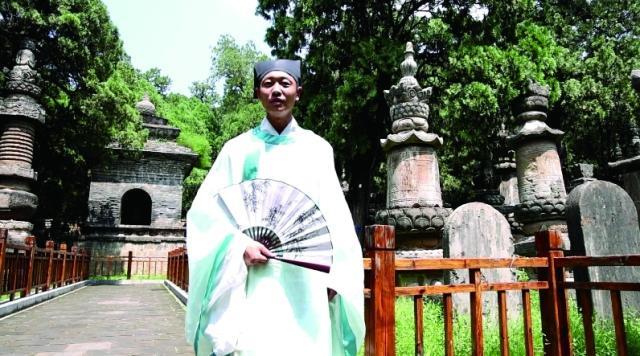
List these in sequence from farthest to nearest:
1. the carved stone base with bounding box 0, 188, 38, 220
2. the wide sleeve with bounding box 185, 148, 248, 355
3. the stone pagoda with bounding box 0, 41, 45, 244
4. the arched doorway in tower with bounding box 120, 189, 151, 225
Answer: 1. the arched doorway in tower with bounding box 120, 189, 151, 225
2. the stone pagoda with bounding box 0, 41, 45, 244
3. the carved stone base with bounding box 0, 188, 38, 220
4. the wide sleeve with bounding box 185, 148, 248, 355

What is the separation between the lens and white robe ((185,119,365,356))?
2020mm

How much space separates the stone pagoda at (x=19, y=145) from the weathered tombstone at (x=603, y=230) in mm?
11546

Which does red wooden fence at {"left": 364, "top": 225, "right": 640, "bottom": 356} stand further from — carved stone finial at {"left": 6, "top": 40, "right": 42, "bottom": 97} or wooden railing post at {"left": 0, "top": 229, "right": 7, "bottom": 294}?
carved stone finial at {"left": 6, "top": 40, "right": 42, "bottom": 97}

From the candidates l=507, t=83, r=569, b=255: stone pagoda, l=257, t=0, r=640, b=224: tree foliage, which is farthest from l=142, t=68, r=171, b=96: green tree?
l=507, t=83, r=569, b=255: stone pagoda

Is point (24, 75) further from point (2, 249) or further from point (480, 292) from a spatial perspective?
point (480, 292)

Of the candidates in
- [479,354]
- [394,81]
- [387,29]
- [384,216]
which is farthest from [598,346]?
[387,29]

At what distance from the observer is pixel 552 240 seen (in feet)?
11.6

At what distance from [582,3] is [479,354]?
22.7 metres

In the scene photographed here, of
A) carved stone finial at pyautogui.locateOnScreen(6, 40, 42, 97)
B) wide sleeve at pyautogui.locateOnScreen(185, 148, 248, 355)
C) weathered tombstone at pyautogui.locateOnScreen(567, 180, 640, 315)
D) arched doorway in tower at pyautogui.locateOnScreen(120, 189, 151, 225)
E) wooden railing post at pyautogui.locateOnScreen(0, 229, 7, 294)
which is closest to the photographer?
wide sleeve at pyautogui.locateOnScreen(185, 148, 248, 355)

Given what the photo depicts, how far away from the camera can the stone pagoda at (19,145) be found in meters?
11.3

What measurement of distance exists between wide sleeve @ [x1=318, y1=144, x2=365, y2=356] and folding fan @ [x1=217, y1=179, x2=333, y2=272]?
0.10m

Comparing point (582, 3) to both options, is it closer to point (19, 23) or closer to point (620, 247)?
point (620, 247)

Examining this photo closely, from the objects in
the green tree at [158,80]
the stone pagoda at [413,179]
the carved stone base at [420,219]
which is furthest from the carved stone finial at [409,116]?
the green tree at [158,80]

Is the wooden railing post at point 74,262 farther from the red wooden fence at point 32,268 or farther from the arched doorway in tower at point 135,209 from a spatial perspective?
the arched doorway in tower at point 135,209
